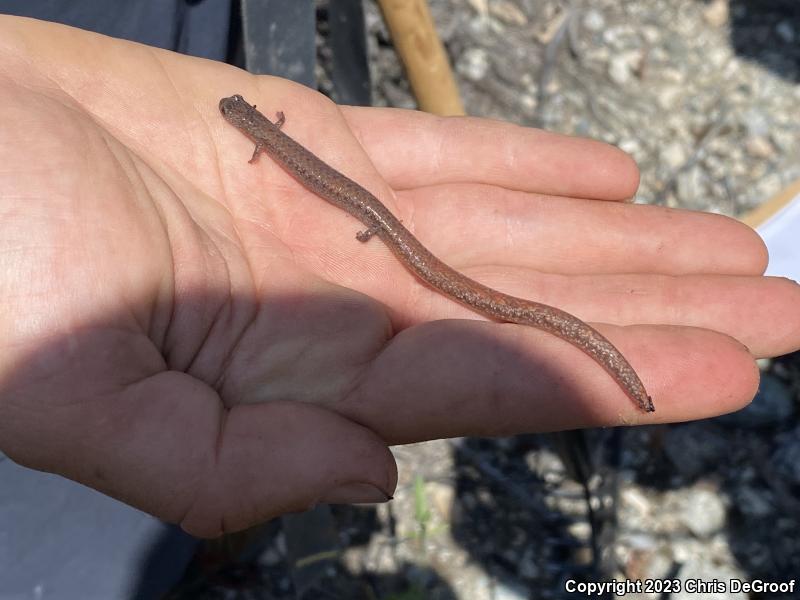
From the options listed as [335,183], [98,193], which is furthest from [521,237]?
[98,193]

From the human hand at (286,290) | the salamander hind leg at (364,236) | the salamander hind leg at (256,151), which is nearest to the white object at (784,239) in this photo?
the human hand at (286,290)

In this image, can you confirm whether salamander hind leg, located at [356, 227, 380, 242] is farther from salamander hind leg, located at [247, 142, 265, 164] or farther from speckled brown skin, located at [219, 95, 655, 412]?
salamander hind leg, located at [247, 142, 265, 164]

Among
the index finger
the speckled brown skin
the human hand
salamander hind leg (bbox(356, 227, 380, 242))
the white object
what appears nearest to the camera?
the human hand

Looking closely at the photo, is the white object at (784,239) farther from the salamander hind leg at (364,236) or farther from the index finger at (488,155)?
the salamander hind leg at (364,236)

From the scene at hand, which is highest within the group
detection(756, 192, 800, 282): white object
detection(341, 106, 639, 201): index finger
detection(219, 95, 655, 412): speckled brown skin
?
detection(341, 106, 639, 201): index finger

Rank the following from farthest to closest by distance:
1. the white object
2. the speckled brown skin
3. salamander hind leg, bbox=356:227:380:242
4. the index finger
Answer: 1. the white object
2. the index finger
3. salamander hind leg, bbox=356:227:380:242
4. the speckled brown skin

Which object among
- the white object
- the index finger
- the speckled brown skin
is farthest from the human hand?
the white object

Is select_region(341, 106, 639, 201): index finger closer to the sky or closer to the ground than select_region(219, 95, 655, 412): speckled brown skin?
closer to the sky

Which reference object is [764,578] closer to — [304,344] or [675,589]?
[675,589]
